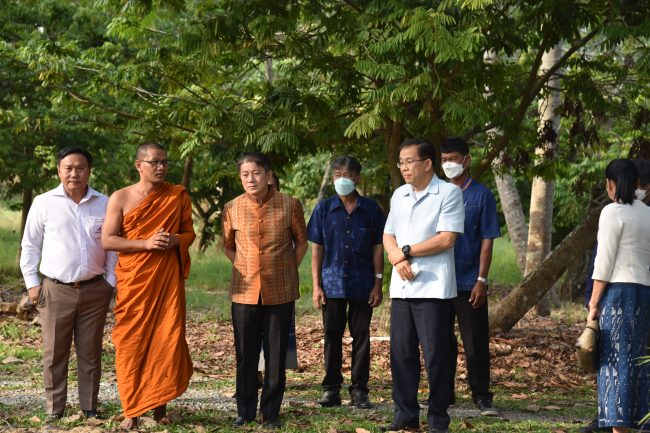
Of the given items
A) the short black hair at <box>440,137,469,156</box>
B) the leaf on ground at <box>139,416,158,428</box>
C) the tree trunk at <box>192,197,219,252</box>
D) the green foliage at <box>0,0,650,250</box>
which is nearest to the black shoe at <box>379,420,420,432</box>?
the leaf on ground at <box>139,416,158,428</box>

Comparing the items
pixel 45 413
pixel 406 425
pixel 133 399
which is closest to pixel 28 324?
pixel 45 413

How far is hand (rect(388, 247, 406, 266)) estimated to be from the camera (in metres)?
6.22

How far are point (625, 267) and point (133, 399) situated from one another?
→ 333 centimetres

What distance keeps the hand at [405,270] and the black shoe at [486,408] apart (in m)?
1.69

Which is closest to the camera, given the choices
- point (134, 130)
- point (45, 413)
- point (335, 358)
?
point (45, 413)

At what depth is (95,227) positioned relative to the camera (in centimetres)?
702

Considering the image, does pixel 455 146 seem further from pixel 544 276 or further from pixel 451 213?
pixel 544 276

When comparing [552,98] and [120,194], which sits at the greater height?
[552,98]

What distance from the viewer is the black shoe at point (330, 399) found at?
7.61m

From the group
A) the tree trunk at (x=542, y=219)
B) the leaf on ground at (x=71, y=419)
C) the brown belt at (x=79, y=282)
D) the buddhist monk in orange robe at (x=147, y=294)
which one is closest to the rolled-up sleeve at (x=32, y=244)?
the brown belt at (x=79, y=282)

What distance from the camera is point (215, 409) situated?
7.45m

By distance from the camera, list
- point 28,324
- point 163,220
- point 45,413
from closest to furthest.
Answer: point 163,220 < point 45,413 < point 28,324

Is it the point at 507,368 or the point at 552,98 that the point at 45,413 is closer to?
the point at 507,368

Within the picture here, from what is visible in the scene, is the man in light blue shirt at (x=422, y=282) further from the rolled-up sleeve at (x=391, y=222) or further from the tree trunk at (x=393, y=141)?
the tree trunk at (x=393, y=141)
